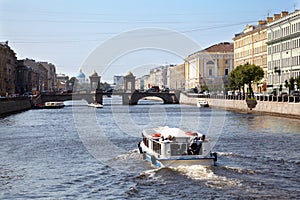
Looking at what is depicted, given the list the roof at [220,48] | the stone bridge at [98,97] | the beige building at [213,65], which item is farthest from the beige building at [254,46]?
the roof at [220,48]

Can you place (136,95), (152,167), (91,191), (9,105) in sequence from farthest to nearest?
(136,95)
(9,105)
(152,167)
(91,191)

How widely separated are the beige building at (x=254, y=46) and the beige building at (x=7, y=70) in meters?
49.3

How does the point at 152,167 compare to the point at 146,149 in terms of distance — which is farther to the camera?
the point at 146,149

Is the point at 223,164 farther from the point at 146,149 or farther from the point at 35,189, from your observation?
the point at 35,189

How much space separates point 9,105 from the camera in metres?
79.7

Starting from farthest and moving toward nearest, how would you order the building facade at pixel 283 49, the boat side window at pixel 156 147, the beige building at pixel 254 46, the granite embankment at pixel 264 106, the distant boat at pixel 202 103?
the beige building at pixel 254 46 < the distant boat at pixel 202 103 < the building facade at pixel 283 49 < the granite embankment at pixel 264 106 < the boat side window at pixel 156 147

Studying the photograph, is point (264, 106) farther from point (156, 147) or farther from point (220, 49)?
point (220, 49)

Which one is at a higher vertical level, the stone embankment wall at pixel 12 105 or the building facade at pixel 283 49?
the building facade at pixel 283 49

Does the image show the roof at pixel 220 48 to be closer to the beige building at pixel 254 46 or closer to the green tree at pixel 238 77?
the beige building at pixel 254 46

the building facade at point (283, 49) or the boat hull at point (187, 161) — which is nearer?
the boat hull at point (187, 161)

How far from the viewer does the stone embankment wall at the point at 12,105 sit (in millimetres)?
74188

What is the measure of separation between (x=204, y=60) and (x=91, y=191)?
444 feet

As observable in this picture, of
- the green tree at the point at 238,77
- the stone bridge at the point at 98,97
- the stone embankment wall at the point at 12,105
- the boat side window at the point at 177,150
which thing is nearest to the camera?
the boat side window at the point at 177,150

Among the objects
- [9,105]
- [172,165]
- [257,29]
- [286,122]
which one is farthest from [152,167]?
[257,29]
